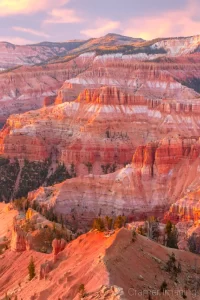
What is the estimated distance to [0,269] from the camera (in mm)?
41812

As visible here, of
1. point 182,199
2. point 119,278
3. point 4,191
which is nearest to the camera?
point 119,278

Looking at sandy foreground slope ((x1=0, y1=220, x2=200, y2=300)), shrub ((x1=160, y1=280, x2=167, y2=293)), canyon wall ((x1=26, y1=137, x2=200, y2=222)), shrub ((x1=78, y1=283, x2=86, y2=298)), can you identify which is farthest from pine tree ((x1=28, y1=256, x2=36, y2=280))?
canyon wall ((x1=26, y1=137, x2=200, y2=222))

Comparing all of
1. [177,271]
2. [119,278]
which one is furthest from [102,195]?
[119,278]

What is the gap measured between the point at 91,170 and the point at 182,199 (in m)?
37.4

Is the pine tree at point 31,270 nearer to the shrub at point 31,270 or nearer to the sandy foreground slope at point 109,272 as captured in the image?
the shrub at point 31,270

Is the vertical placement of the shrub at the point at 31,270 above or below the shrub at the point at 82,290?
below

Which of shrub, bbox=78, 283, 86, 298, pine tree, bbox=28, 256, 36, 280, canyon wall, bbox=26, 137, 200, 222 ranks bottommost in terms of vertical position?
canyon wall, bbox=26, 137, 200, 222

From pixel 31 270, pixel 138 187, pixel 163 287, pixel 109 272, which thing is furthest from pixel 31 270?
pixel 138 187

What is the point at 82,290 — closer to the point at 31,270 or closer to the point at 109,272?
the point at 109,272

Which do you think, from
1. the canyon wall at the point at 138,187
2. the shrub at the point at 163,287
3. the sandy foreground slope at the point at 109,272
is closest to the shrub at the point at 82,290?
the sandy foreground slope at the point at 109,272

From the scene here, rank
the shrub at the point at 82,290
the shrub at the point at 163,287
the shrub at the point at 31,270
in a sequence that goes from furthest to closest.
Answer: the shrub at the point at 31,270
the shrub at the point at 163,287
the shrub at the point at 82,290

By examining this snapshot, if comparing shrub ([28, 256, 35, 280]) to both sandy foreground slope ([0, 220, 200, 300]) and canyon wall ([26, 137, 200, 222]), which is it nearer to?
sandy foreground slope ([0, 220, 200, 300])

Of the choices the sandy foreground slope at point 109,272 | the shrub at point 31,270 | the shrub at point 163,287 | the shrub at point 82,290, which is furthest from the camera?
the shrub at point 31,270

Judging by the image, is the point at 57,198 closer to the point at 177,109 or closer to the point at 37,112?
the point at 177,109
